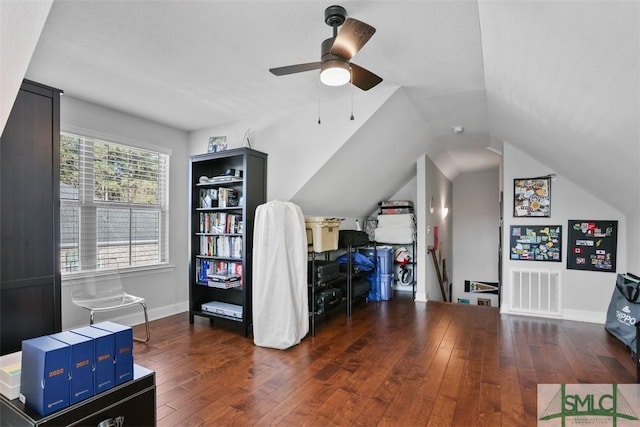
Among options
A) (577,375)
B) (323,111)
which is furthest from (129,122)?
(577,375)

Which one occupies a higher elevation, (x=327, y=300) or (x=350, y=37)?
(x=350, y=37)

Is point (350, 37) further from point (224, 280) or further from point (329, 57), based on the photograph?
point (224, 280)

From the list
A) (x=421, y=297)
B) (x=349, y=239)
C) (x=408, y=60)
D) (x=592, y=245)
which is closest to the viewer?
(x=408, y=60)

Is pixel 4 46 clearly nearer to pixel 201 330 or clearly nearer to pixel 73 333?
pixel 73 333

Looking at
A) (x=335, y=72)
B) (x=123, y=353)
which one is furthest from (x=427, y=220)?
(x=123, y=353)

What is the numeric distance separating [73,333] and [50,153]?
1135mm

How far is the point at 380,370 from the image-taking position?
2.66 metres

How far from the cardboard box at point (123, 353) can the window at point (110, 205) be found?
218 centimetres

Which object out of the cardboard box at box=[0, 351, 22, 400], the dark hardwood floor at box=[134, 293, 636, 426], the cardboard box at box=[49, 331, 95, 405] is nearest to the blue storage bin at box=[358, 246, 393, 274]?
the dark hardwood floor at box=[134, 293, 636, 426]

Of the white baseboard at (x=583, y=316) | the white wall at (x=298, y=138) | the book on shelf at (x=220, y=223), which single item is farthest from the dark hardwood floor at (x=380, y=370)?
the white wall at (x=298, y=138)

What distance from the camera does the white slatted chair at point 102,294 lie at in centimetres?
315

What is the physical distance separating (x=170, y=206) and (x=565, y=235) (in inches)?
199

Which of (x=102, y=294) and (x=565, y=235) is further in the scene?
(x=565, y=235)

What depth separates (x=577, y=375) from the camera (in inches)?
102
